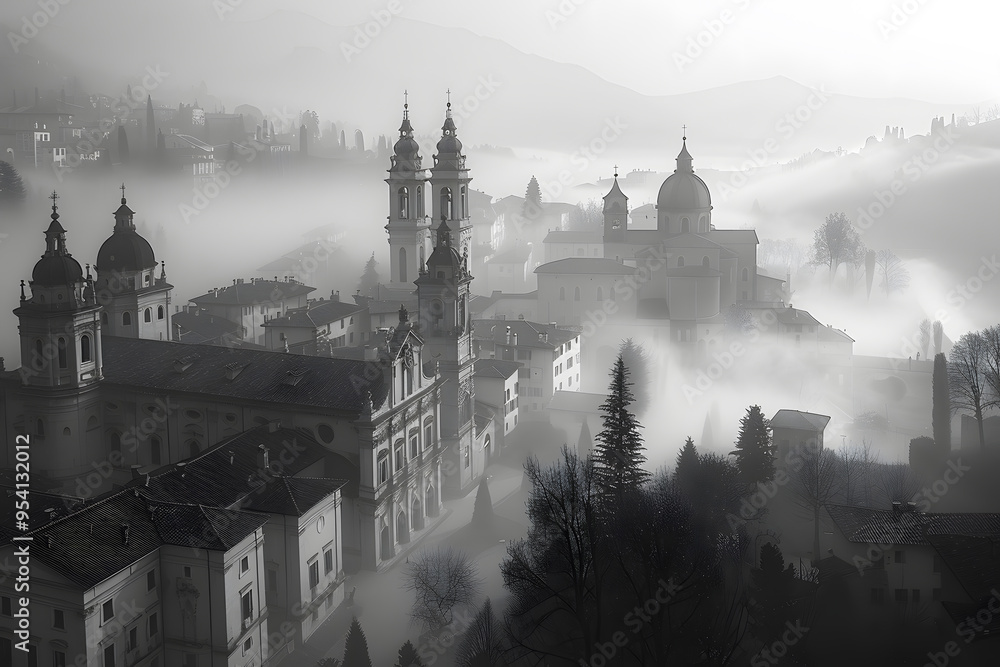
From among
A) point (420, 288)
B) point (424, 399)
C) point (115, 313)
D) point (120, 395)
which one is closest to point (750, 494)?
point (424, 399)

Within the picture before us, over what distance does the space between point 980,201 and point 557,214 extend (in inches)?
2311

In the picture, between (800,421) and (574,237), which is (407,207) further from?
(574,237)

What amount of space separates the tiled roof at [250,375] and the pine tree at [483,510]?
6302 millimetres

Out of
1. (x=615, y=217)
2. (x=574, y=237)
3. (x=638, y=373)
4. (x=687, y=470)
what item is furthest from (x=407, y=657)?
(x=574, y=237)

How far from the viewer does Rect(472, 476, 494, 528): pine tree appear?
3622 cm

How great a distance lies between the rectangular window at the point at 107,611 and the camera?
77.8 feet

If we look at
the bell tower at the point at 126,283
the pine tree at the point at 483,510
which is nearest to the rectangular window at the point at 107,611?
the pine tree at the point at 483,510

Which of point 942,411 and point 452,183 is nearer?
point 942,411

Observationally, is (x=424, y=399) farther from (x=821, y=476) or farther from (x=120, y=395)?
(x=821, y=476)

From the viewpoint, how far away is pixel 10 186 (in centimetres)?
4372

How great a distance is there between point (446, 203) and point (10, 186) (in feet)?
75.0

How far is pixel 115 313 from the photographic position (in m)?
41.0

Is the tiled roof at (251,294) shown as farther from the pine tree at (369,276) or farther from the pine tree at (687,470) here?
the pine tree at (687,470)

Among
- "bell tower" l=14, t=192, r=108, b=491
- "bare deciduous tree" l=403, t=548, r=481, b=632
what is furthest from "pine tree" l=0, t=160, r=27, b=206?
"bare deciduous tree" l=403, t=548, r=481, b=632
